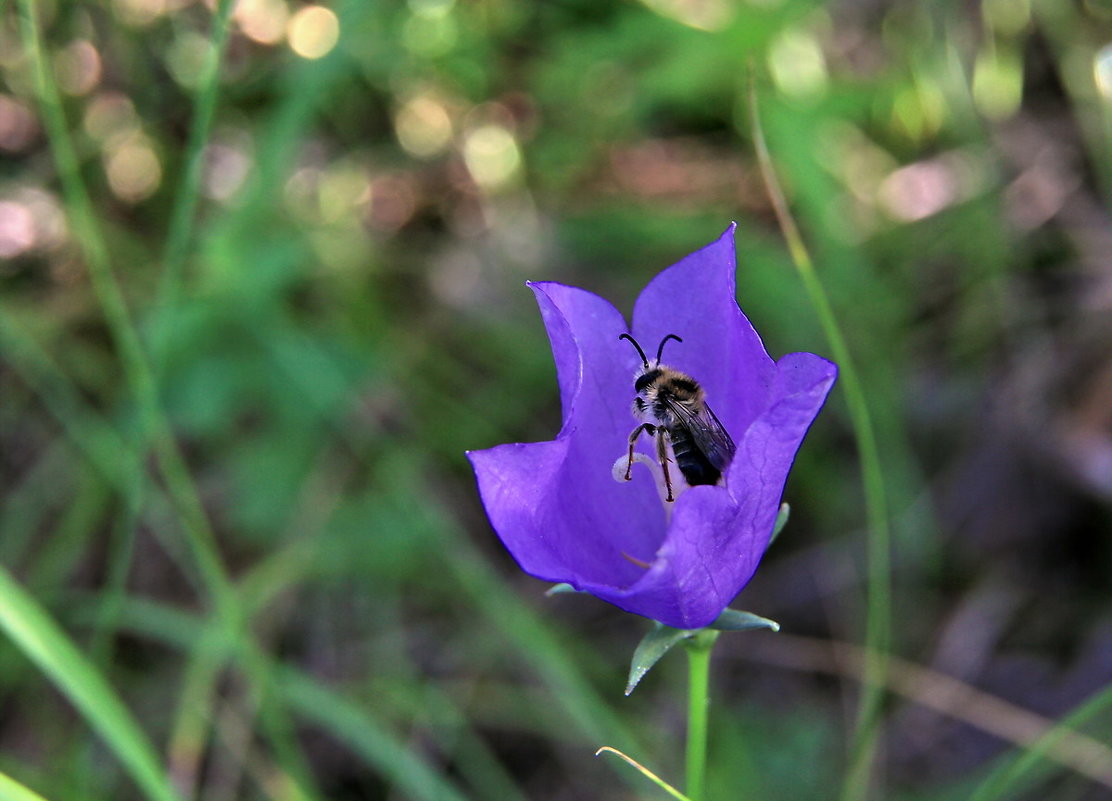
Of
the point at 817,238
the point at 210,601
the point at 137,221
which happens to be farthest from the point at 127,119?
the point at 817,238

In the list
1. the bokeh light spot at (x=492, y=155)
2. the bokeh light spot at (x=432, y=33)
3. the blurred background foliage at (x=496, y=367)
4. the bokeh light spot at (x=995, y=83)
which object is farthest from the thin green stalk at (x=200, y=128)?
the bokeh light spot at (x=995, y=83)

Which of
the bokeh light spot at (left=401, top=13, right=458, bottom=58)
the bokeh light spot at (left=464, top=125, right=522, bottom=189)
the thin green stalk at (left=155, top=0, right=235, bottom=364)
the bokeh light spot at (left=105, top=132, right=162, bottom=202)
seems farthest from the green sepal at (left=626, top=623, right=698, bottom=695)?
the bokeh light spot at (left=105, top=132, right=162, bottom=202)

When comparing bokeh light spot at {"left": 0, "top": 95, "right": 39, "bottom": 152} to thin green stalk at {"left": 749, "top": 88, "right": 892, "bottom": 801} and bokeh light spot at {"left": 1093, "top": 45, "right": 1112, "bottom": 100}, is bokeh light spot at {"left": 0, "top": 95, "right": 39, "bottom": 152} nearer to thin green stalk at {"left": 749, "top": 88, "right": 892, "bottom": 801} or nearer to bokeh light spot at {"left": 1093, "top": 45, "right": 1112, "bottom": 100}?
thin green stalk at {"left": 749, "top": 88, "right": 892, "bottom": 801}

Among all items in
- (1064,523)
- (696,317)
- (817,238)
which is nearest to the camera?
(696,317)

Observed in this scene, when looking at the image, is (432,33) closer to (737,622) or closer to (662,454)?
(662,454)

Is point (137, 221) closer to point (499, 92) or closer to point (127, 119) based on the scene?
point (127, 119)

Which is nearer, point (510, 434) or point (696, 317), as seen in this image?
point (696, 317)

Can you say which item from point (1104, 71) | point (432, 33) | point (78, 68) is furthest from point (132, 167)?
point (1104, 71)
